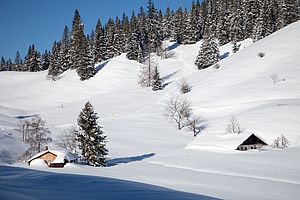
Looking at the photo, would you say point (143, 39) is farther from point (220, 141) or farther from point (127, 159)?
point (127, 159)

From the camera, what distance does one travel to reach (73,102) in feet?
226

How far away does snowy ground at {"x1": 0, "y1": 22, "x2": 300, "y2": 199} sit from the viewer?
73.0 feet

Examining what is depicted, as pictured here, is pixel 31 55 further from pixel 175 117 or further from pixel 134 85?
pixel 175 117

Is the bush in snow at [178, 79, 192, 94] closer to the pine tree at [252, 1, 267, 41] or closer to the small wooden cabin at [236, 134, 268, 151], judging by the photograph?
the small wooden cabin at [236, 134, 268, 151]

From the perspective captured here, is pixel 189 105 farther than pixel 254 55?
No

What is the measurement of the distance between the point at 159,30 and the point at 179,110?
53.5m

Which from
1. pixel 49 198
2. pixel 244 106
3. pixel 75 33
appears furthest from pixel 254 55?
pixel 49 198

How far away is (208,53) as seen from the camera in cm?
7662

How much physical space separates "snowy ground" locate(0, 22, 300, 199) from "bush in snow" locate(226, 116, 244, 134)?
825mm

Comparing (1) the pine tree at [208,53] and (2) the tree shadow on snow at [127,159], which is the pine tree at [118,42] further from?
(2) the tree shadow on snow at [127,159]

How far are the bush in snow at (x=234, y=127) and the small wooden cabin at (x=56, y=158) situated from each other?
21.6m

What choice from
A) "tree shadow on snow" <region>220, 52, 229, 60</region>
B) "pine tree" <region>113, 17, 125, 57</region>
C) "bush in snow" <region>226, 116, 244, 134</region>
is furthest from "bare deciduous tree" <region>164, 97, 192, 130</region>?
"pine tree" <region>113, 17, 125, 57</region>

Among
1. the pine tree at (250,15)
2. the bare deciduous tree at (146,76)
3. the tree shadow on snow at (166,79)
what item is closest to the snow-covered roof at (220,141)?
the tree shadow on snow at (166,79)

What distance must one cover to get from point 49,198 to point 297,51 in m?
69.0
